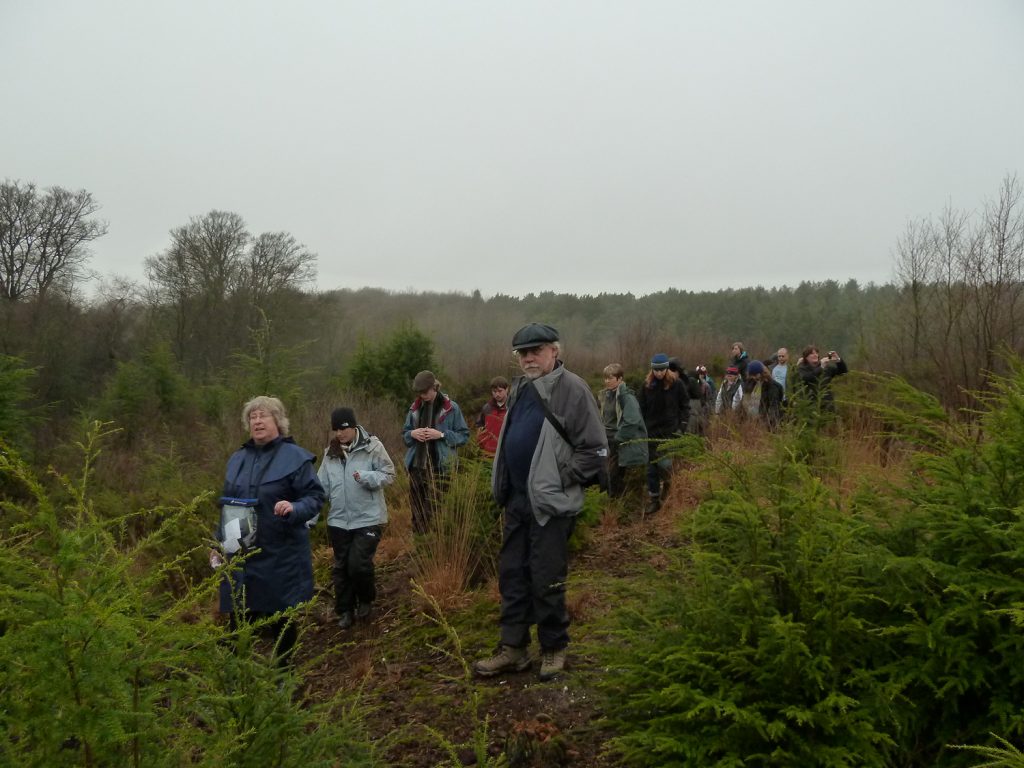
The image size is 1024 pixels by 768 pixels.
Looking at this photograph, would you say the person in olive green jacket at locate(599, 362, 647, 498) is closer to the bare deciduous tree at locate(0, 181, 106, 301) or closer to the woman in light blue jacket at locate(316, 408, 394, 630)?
the woman in light blue jacket at locate(316, 408, 394, 630)

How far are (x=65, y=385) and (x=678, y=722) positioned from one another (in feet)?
75.1

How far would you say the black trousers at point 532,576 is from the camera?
3.81 m

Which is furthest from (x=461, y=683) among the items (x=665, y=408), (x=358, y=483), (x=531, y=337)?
(x=665, y=408)

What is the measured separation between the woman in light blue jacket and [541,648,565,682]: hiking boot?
69.3 inches

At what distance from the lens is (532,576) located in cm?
383

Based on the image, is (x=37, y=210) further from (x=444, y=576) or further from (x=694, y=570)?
(x=694, y=570)

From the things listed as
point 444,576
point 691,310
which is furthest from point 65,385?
point 691,310

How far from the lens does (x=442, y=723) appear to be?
12.5ft

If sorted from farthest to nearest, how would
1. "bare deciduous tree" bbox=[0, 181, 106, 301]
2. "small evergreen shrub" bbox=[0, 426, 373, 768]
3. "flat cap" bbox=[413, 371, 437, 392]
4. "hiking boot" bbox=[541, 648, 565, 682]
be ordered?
"bare deciduous tree" bbox=[0, 181, 106, 301] < "flat cap" bbox=[413, 371, 437, 392] < "hiking boot" bbox=[541, 648, 565, 682] < "small evergreen shrub" bbox=[0, 426, 373, 768]

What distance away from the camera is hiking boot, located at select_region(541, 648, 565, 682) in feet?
12.7

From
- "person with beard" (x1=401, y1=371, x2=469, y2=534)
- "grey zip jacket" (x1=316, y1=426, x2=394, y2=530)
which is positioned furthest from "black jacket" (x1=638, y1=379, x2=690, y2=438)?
"grey zip jacket" (x1=316, y1=426, x2=394, y2=530)

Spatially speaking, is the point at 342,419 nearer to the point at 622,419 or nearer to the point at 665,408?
the point at 622,419

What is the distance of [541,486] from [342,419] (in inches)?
77.9

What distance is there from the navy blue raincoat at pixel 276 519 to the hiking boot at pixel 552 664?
1.38 metres
